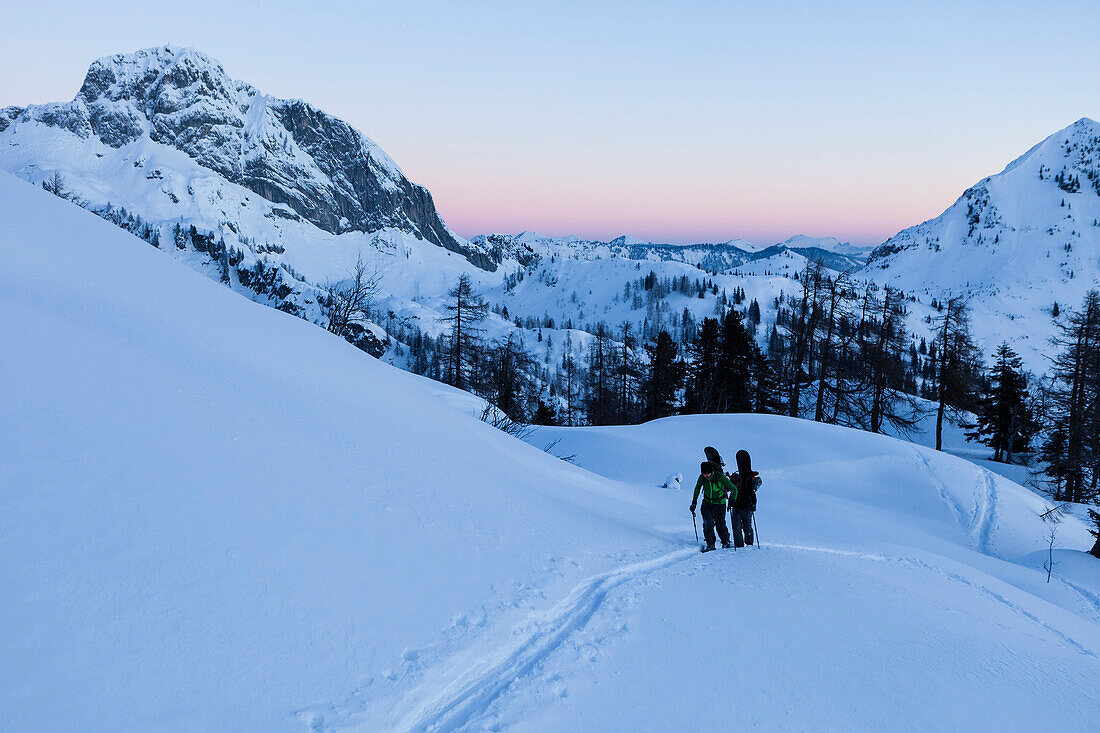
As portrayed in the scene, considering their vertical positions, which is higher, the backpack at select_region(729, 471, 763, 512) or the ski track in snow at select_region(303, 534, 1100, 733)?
the backpack at select_region(729, 471, 763, 512)

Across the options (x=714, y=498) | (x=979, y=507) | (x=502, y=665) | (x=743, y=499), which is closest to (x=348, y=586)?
(x=502, y=665)

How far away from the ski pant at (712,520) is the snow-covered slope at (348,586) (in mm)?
485

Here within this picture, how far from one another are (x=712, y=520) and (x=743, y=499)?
2.36 feet

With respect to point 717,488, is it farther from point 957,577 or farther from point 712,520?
point 957,577

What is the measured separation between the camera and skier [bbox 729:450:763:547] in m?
9.30

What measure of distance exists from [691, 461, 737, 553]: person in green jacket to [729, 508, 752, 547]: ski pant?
28cm

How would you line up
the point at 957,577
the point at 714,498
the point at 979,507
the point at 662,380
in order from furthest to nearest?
the point at 662,380
the point at 979,507
the point at 714,498
the point at 957,577

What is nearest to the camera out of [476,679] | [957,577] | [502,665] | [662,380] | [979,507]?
[476,679]

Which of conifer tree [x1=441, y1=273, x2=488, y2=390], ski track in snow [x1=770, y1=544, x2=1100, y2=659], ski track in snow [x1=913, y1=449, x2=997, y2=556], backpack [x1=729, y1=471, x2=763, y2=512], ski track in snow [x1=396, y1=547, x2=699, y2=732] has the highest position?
conifer tree [x1=441, y1=273, x2=488, y2=390]

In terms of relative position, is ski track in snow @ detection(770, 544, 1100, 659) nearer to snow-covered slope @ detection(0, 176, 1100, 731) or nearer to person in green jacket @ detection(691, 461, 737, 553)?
snow-covered slope @ detection(0, 176, 1100, 731)

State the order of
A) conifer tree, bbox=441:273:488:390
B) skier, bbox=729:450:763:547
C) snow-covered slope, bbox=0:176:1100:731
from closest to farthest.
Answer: snow-covered slope, bbox=0:176:1100:731 → skier, bbox=729:450:763:547 → conifer tree, bbox=441:273:488:390

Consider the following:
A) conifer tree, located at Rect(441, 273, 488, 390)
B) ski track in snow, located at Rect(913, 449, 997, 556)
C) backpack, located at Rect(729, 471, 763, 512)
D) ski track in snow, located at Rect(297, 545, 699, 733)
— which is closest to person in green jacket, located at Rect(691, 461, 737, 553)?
backpack, located at Rect(729, 471, 763, 512)

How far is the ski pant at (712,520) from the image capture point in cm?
909

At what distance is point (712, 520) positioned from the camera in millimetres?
9141
